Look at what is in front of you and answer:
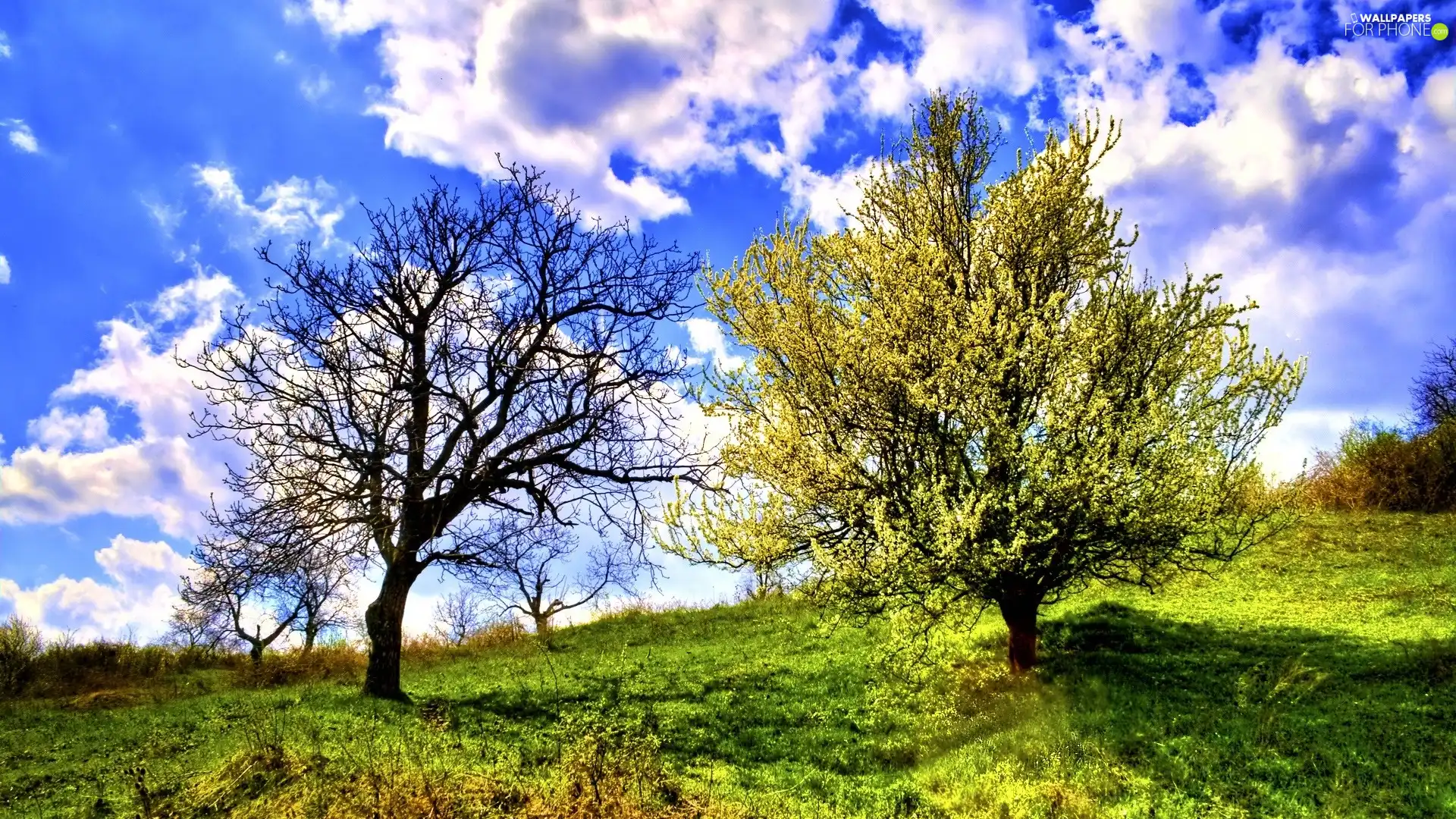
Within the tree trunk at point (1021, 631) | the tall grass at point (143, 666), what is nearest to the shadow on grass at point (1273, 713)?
the tree trunk at point (1021, 631)

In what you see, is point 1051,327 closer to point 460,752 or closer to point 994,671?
point 994,671

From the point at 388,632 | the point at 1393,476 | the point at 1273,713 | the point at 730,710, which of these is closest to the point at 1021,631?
the point at 1273,713

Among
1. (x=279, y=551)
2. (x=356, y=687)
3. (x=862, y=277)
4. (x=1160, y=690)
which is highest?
(x=862, y=277)

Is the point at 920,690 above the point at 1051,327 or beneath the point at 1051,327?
beneath

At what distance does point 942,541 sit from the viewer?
42.0 feet

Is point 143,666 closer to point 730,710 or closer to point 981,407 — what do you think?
point 730,710

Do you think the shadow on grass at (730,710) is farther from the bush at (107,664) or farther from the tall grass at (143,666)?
the bush at (107,664)

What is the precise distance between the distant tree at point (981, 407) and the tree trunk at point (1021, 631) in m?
0.05

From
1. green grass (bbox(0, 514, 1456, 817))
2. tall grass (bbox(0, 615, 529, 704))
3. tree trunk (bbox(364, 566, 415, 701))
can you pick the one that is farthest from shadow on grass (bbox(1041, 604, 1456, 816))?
tall grass (bbox(0, 615, 529, 704))

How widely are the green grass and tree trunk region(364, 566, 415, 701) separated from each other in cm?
56

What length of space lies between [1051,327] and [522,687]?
48.2 ft

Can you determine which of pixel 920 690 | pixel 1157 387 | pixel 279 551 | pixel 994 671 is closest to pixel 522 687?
pixel 279 551

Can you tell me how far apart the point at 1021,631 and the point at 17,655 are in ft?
95.7

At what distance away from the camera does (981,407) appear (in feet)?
44.8
